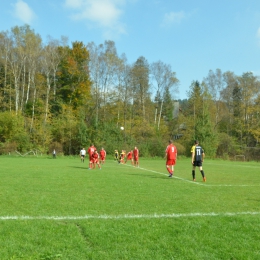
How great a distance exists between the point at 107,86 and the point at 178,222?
47.4m

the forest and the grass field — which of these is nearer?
the grass field

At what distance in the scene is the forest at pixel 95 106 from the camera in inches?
1847

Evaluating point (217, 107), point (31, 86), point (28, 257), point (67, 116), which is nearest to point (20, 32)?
point (31, 86)

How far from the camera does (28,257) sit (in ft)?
13.3

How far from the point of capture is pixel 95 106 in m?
52.7

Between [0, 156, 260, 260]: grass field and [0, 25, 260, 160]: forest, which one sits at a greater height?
[0, 25, 260, 160]: forest

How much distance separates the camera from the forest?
46906 mm

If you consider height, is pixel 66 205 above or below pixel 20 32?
below

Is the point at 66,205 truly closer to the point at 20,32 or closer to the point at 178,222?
the point at 178,222

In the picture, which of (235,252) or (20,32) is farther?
(20,32)

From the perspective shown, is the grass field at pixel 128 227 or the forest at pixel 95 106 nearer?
the grass field at pixel 128 227

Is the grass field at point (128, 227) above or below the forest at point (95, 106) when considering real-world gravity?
below

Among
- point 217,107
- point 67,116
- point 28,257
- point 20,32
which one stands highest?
point 20,32

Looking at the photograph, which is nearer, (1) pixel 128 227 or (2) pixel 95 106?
(1) pixel 128 227
